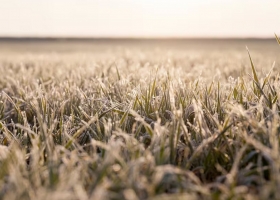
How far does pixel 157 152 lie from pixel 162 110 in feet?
1.89

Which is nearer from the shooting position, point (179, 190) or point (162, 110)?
point (179, 190)

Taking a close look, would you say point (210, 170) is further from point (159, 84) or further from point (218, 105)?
point (159, 84)

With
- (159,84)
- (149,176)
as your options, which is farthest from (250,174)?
(159,84)

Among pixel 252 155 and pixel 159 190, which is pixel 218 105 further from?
pixel 159 190

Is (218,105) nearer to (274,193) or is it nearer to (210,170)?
(210,170)

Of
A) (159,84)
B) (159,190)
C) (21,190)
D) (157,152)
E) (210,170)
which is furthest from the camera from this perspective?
(159,84)

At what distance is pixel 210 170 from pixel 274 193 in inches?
12.5

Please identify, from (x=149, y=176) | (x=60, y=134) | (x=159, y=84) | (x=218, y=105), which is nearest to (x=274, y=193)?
(x=149, y=176)

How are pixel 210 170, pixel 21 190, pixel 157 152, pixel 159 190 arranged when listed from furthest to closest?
1. pixel 210 170
2. pixel 157 152
3. pixel 159 190
4. pixel 21 190

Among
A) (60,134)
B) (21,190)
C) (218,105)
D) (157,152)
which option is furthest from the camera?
(218,105)

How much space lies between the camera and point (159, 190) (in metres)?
0.93

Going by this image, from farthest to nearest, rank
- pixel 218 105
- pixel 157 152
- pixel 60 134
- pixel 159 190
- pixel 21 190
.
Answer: pixel 218 105 < pixel 60 134 < pixel 157 152 < pixel 159 190 < pixel 21 190

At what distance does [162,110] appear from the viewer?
1.61 metres

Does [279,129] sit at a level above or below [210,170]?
above
